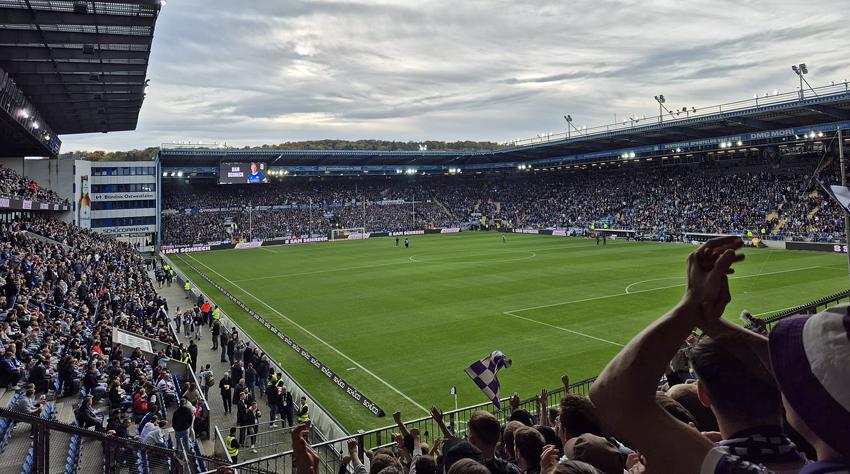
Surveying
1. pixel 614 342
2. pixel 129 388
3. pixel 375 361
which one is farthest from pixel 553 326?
pixel 129 388

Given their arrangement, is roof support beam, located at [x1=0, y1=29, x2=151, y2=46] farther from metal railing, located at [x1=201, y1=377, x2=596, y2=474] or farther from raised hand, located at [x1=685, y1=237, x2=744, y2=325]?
raised hand, located at [x1=685, y1=237, x2=744, y2=325]

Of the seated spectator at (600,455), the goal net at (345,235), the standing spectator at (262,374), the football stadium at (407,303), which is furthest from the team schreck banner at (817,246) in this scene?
the goal net at (345,235)

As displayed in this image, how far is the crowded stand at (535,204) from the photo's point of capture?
58719mm

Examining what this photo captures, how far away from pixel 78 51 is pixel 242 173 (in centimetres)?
5457

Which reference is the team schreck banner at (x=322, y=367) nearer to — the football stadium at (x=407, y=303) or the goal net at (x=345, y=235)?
the football stadium at (x=407, y=303)

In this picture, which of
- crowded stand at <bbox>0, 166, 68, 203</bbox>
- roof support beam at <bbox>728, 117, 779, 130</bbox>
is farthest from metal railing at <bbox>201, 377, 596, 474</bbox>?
roof support beam at <bbox>728, 117, 779, 130</bbox>

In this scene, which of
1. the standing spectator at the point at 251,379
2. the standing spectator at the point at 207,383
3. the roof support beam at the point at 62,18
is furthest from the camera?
the roof support beam at the point at 62,18

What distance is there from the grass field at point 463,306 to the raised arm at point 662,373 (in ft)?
46.7

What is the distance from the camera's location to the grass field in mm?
18984

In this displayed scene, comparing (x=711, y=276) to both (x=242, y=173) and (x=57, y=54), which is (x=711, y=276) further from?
(x=242, y=173)

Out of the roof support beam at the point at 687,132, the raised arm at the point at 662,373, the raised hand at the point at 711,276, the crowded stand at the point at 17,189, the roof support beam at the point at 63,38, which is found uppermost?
the roof support beam at the point at 687,132

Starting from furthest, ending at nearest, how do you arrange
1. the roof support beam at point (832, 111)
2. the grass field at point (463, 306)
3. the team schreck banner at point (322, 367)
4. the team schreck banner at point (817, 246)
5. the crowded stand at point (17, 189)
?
1. the roof support beam at point (832, 111)
2. the team schreck banner at point (817, 246)
3. the crowded stand at point (17, 189)
4. the grass field at point (463, 306)
5. the team schreck banner at point (322, 367)

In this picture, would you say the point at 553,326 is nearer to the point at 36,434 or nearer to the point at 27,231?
the point at 36,434

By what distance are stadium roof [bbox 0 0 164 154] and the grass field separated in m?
14.6
